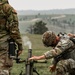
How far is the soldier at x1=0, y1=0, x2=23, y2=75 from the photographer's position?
32.3ft

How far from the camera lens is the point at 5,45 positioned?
998 cm

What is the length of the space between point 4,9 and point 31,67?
143 cm

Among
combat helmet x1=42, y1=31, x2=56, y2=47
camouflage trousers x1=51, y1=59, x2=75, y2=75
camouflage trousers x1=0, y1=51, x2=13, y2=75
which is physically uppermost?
combat helmet x1=42, y1=31, x2=56, y2=47

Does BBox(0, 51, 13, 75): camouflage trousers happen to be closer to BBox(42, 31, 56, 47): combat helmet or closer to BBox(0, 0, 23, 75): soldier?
BBox(0, 0, 23, 75): soldier

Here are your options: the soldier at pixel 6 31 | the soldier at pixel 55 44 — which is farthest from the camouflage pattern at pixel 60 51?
the soldier at pixel 6 31

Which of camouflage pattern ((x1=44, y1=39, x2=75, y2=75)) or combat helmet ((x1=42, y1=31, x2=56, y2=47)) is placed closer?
camouflage pattern ((x1=44, y1=39, x2=75, y2=75))

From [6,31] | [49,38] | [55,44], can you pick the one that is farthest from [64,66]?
[6,31]

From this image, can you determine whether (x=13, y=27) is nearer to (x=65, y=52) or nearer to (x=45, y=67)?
(x=65, y=52)

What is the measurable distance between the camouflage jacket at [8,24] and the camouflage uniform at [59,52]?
2.66ft

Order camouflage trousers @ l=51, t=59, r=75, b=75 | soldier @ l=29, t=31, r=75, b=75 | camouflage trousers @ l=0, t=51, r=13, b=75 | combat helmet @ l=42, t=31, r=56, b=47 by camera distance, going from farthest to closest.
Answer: camouflage trousers @ l=51, t=59, r=75, b=75 → combat helmet @ l=42, t=31, r=56, b=47 → soldier @ l=29, t=31, r=75, b=75 → camouflage trousers @ l=0, t=51, r=13, b=75

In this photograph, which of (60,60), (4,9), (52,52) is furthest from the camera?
(60,60)

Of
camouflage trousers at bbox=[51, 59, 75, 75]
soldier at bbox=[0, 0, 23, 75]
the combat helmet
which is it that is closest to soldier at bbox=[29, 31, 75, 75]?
the combat helmet

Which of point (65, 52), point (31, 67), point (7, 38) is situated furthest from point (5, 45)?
point (65, 52)

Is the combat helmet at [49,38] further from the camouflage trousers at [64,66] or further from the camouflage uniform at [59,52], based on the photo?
the camouflage trousers at [64,66]
